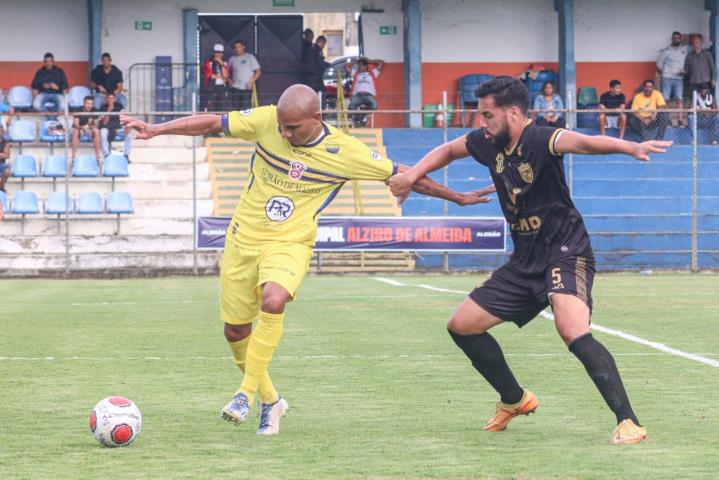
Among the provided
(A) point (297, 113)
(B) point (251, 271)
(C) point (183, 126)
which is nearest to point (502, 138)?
(A) point (297, 113)

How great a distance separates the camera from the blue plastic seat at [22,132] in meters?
28.1

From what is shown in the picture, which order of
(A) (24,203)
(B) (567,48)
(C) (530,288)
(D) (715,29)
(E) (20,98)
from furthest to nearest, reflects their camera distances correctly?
(D) (715,29) < (B) (567,48) < (E) (20,98) < (A) (24,203) < (C) (530,288)

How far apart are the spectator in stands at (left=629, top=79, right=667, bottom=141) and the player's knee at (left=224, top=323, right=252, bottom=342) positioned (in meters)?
21.4

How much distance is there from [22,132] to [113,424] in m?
22.6

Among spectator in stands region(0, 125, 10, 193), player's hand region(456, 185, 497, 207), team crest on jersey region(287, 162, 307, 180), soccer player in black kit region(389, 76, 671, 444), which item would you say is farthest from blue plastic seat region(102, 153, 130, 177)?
soccer player in black kit region(389, 76, 671, 444)

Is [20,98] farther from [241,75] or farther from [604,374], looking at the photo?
[604,374]

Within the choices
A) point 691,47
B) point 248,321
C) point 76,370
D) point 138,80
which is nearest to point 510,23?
point 691,47

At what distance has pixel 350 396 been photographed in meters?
8.86

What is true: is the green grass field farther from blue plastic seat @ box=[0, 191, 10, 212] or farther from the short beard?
blue plastic seat @ box=[0, 191, 10, 212]

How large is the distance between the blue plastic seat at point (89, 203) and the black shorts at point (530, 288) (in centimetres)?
1991

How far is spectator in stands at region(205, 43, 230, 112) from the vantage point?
99.0ft

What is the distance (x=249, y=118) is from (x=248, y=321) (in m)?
1.22

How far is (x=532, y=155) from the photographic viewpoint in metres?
7.10

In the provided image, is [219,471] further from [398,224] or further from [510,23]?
[510,23]
